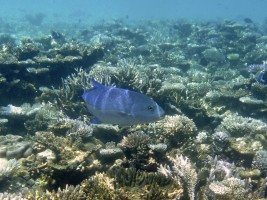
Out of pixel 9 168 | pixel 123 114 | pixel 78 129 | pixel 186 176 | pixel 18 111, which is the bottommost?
pixel 18 111

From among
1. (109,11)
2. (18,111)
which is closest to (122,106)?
(18,111)

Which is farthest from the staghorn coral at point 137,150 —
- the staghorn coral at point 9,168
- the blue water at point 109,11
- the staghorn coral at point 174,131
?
the blue water at point 109,11

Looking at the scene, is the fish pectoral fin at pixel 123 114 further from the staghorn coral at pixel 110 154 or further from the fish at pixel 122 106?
the staghorn coral at pixel 110 154

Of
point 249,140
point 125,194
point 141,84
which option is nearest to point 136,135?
point 125,194

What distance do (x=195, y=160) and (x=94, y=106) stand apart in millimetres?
2181

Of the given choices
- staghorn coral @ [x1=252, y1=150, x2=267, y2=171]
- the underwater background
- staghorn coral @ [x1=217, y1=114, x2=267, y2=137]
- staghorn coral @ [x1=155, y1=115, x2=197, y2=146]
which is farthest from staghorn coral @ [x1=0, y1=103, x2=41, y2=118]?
staghorn coral @ [x1=252, y1=150, x2=267, y2=171]

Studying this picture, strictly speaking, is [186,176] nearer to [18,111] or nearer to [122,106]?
[122,106]

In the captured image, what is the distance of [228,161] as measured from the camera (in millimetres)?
5164

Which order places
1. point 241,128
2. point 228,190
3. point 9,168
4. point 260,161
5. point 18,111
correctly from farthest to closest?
point 18,111
point 241,128
point 260,161
point 9,168
point 228,190

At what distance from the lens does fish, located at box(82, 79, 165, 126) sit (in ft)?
12.7

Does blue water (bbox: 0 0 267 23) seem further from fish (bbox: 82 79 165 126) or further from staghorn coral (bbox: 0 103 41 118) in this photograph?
fish (bbox: 82 79 165 126)

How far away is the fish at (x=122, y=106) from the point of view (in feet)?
12.7

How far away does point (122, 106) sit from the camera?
3932mm

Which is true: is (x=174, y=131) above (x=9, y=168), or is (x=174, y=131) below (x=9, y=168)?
above
